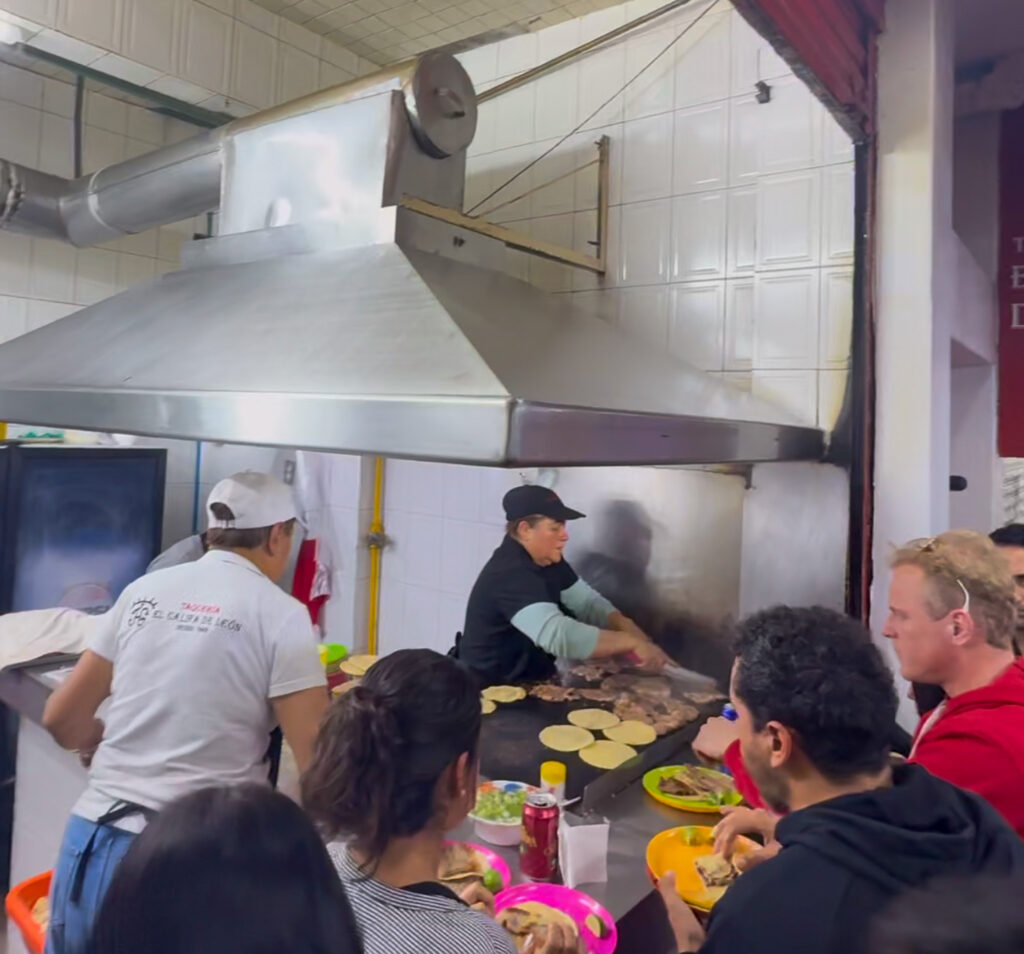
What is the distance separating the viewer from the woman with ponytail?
0.86 metres

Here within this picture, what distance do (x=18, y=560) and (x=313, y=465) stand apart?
103cm

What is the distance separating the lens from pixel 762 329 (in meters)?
2.10

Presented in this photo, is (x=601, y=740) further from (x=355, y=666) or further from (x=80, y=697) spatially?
(x=80, y=697)

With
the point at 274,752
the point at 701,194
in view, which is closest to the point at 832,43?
the point at 701,194

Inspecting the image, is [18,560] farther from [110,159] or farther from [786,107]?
[786,107]

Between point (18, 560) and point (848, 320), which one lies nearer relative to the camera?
point (848, 320)

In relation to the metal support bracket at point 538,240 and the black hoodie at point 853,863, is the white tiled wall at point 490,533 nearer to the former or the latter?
the metal support bracket at point 538,240

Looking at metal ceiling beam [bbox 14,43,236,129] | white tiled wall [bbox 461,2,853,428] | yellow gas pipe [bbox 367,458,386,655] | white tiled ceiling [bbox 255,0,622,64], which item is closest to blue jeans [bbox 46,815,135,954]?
yellow gas pipe [bbox 367,458,386,655]

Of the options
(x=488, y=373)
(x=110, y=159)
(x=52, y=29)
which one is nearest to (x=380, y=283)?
(x=488, y=373)

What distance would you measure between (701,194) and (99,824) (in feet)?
6.89

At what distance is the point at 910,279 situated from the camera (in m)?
1.82

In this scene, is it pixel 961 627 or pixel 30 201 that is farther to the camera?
pixel 30 201

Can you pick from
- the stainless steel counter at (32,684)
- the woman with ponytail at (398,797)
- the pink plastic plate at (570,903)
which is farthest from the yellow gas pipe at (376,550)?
the woman with ponytail at (398,797)

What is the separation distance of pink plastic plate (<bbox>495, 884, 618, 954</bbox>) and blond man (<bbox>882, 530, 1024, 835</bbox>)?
21.0 inches
